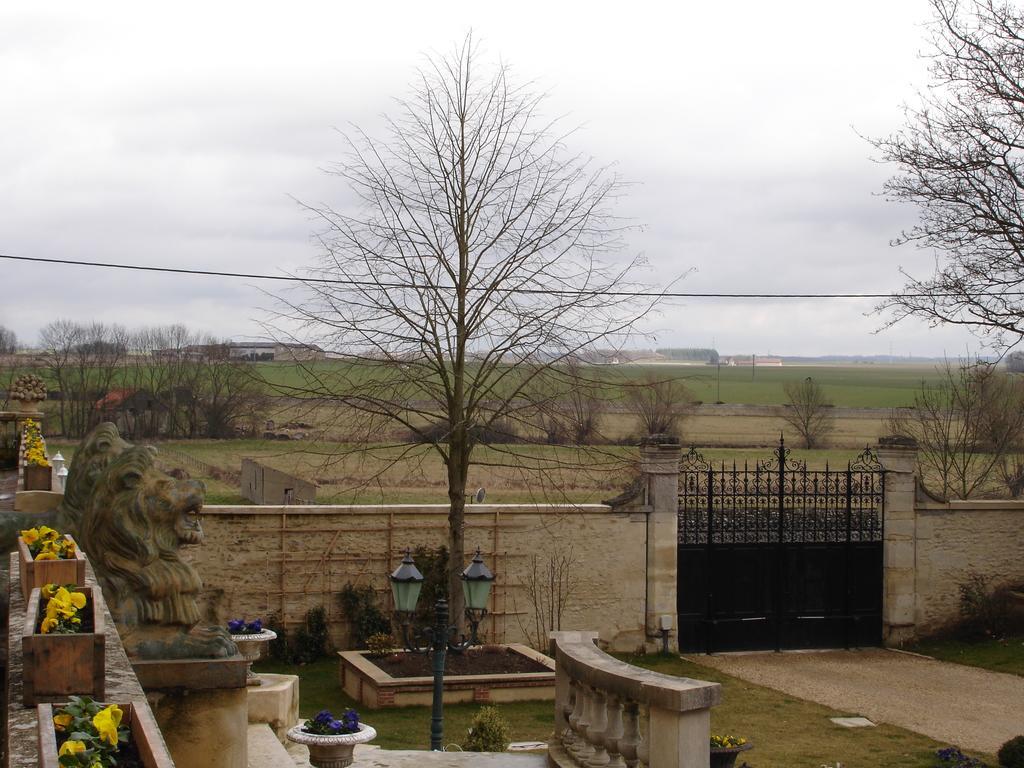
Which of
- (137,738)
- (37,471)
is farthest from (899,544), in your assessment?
(137,738)

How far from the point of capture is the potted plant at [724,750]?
10228mm

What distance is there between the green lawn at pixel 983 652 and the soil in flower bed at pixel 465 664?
766cm

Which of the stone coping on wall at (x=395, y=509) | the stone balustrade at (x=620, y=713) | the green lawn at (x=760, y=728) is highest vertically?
the stone coping on wall at (x=395, y=509)

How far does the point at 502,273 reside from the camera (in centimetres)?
1789

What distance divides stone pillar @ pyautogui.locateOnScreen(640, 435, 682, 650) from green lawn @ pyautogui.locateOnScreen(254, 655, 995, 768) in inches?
83.4

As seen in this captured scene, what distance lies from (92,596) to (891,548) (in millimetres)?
17289

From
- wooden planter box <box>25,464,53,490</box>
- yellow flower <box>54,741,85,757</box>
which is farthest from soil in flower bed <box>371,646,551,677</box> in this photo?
yellow flower <box>54,741,85,757</box>

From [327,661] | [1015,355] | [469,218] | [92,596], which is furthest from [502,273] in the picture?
[92,596]

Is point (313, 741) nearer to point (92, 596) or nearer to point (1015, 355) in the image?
point (92, 596)

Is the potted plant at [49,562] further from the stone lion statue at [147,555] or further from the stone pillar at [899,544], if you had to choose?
the stone pillar at [899,544]

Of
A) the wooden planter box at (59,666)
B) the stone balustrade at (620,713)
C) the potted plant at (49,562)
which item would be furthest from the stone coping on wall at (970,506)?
the wooden planter box at (59,666)

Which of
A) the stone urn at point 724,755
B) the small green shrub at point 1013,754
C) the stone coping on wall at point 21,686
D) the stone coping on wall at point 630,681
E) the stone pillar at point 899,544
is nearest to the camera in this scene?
the stone coping on wall at point 21,686

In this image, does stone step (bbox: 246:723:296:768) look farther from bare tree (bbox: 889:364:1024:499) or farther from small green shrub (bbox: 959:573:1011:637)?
bare tree (bbox: 889:364:1024:499)

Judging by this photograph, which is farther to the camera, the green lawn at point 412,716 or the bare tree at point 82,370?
the bare tree at point 82,370
